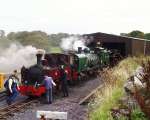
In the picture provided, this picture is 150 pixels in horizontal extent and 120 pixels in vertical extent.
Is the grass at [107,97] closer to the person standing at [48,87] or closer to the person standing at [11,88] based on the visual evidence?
the person standing at [48,87]

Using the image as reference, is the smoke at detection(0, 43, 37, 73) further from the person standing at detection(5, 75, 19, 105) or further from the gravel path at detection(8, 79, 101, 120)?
the person standing at detection(5, 75, 19, 105)

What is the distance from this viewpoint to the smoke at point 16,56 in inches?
937

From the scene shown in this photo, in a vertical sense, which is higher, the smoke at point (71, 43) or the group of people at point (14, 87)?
the smoke at point (71, 43)

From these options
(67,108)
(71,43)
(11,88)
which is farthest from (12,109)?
(71,43)

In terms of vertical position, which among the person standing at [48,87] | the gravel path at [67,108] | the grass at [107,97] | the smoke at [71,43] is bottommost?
the gravel path at [67,108]

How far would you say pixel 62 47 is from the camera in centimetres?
3378

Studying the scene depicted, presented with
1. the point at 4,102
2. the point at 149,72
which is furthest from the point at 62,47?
the point at 149,72

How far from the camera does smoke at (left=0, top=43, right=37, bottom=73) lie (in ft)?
78.1

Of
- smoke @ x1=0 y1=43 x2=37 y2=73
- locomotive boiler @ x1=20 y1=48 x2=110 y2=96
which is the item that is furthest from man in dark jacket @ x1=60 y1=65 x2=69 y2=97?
smoke @ x1=0 y1=43 x2=37 y2=73

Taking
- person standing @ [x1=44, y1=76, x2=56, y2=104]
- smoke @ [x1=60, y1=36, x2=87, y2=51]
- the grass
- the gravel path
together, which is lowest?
the gravel path

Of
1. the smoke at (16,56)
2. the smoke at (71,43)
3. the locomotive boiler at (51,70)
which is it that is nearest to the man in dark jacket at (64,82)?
the locomotive boiler at (51,70)

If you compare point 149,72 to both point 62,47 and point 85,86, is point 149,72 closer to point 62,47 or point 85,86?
point 85,86

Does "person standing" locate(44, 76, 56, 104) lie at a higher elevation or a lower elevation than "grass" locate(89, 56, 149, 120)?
lower

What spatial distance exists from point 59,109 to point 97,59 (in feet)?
53.0
